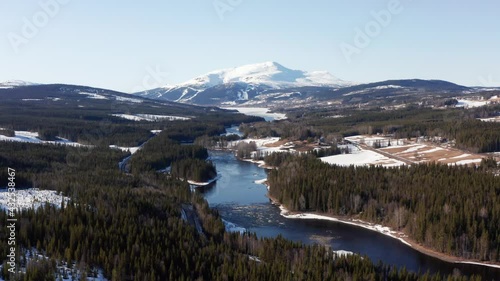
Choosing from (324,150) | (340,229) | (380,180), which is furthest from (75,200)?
(324,150)

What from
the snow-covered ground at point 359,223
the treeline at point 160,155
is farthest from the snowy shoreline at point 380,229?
the treeline at point 160,155

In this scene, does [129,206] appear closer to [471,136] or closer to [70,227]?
[70,227]

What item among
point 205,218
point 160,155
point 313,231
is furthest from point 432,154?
point 205,218

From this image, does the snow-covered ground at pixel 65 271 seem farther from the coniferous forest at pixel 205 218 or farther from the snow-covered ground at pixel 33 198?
the snow-covered ground at pixel 33 198

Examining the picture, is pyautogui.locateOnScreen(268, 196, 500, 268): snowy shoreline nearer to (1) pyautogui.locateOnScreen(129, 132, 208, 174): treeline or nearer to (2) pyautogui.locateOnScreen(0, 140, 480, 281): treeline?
(2) pyautogui.locateOnScreen(0, 140, 480, 281): treeline

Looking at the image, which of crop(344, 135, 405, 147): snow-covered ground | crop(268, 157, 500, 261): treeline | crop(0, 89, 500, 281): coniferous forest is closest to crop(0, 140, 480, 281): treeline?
crop(0, 89, 500, 281): coniferous forest

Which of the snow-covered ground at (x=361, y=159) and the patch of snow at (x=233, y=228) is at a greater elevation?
the snow-covered ground at (x=361, y=159)
